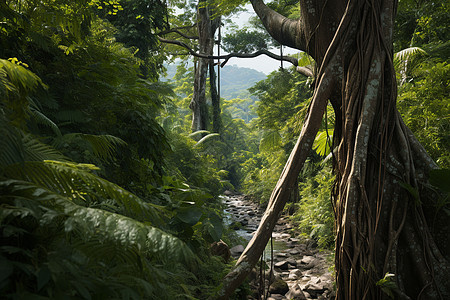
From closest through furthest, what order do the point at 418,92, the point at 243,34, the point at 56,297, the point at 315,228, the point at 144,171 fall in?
the point at 56,297 < the point at 144,171 < the point at 418,92 < the point at 315,228 < the point at 243,34

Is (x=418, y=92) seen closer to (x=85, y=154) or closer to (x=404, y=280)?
(x=404, y=280)

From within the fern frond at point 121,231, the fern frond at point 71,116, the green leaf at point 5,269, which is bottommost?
the green leaf at point 5,269

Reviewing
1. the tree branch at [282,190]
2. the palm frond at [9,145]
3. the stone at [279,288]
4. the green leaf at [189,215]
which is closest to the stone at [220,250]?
the stone at [279,288]

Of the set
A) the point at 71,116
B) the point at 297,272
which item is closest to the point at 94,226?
the point at 71,116

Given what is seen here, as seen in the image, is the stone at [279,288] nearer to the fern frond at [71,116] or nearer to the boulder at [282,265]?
the boulder at [282,265]

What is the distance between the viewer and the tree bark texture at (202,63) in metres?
15.3

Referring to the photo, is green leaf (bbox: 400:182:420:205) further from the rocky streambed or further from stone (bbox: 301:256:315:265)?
stone (bbox: 301:256:315:265)

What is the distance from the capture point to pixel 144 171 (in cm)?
350

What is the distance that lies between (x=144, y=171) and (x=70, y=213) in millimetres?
2318

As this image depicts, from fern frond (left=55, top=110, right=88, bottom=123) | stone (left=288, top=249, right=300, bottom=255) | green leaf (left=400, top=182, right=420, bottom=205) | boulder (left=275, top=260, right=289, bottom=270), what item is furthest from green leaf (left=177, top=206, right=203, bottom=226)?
stone (left=288, top=249, right=300, bottom=255)

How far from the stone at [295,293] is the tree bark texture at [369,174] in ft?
6.19

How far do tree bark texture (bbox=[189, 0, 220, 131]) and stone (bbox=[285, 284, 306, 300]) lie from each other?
11885 millimetres

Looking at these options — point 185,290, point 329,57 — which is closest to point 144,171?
point 185,290

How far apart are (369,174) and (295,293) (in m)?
2.48
